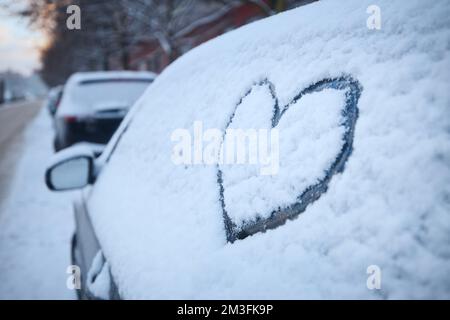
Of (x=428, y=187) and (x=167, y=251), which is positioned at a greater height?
(x=428, y=187)

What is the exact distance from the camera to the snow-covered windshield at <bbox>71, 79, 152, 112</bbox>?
4883 millimetres

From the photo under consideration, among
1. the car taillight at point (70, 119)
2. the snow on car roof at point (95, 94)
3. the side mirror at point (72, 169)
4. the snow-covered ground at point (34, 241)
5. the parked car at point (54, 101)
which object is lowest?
the snow-covered ground at point (34, 241)

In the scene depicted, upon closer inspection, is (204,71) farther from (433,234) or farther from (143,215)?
(433,234)

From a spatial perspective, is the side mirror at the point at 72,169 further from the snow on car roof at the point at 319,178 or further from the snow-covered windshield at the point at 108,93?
the snow-covered windshield at the point at 108,93

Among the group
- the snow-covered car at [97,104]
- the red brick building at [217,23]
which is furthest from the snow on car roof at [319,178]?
the red brick building at [217,23]

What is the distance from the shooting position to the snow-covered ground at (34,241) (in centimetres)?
281

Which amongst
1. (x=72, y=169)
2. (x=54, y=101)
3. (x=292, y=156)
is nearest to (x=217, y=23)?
(x=54, y=101)

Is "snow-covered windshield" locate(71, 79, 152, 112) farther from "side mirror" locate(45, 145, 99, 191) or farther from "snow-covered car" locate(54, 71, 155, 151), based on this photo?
"side mirror" locate(45, 145, 99, 191)

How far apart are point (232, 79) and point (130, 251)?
64 centimetres

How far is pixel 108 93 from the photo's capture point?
4.95 meters

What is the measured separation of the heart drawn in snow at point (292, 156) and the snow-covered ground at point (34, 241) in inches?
82.8

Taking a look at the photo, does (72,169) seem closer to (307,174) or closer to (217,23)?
(307,174)

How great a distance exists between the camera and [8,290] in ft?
9.13

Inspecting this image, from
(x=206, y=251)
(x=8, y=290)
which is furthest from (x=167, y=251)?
(x=8, y=290)
